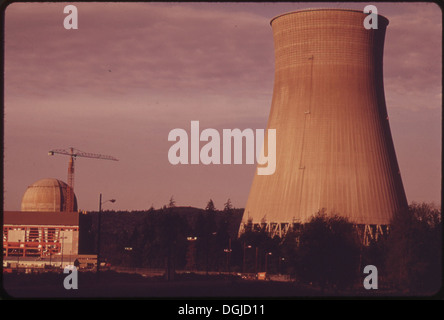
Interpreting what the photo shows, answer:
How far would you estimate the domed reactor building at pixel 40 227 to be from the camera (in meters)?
92.9

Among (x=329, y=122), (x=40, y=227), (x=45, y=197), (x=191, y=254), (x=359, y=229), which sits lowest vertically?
(x=191, y=254)

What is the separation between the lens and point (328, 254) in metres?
39.9

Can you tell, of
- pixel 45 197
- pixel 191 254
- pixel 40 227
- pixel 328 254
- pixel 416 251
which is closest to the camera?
pixel 416 251

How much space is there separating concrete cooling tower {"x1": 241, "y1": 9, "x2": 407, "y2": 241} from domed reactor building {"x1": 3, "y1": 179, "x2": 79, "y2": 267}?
50570 millimetres

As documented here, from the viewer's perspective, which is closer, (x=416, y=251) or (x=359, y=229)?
(x=416, y=251)

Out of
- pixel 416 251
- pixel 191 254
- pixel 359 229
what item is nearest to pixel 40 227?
pixel 191 254

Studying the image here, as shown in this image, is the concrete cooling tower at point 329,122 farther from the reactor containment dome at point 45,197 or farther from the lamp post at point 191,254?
the reactor containment dome at point 45,197

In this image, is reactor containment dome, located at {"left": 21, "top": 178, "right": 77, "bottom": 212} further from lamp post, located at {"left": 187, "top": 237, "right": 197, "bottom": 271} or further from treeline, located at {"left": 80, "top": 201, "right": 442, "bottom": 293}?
lamp post, located at {"left": 187, "top": 237, "right": 197, "bottom": 271}

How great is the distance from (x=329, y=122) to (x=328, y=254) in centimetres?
943

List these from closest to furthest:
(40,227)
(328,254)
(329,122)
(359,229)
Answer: (328,254) < (329,122) < (359,229) < (40,227)

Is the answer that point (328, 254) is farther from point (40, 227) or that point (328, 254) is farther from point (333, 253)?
point (40, 227)

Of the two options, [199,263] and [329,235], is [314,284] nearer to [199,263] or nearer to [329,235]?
[329,235]
